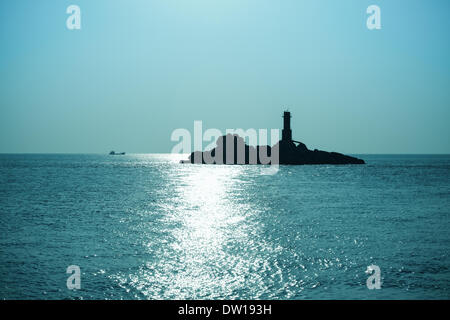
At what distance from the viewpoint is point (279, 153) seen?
154 m

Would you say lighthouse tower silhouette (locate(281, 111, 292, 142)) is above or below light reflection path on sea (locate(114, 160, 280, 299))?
above

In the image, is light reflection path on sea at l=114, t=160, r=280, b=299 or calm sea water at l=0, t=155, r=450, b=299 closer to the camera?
light reflection path on sea at l=114, t=160, r=280, b=299

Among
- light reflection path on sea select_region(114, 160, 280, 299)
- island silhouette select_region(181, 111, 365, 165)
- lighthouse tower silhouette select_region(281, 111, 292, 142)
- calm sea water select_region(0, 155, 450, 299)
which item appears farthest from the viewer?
island silhouette select_region(181, 111, 365, 165)

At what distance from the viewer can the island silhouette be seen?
490 ft

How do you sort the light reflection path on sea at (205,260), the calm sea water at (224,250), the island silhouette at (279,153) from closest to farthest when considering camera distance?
the light reflection path on sea at (205,260), the calm sea water at (224,250), the island silhouette at (279,153)

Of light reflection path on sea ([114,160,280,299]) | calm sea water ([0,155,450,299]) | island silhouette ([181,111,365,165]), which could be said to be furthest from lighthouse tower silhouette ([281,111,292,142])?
light reflection path on sea ([114,160,280,299])

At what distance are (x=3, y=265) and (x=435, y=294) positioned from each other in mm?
20649

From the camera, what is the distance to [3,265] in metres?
19.3

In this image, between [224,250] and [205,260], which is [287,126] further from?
[205,260]

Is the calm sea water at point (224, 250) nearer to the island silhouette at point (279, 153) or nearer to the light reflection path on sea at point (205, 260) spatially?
the light reflection path on sea at point (205, 260)

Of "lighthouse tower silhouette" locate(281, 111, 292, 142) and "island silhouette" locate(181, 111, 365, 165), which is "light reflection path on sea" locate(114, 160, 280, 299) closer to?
"lighthouse tower silhouette" locate(281, 111, 292, 142)

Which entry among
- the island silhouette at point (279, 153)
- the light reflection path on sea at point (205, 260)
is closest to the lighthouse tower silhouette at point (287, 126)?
the island silhouette at point (279, 153)

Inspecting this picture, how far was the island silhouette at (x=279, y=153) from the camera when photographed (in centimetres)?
14939

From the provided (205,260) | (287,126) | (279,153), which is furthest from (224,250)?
(279,153)
